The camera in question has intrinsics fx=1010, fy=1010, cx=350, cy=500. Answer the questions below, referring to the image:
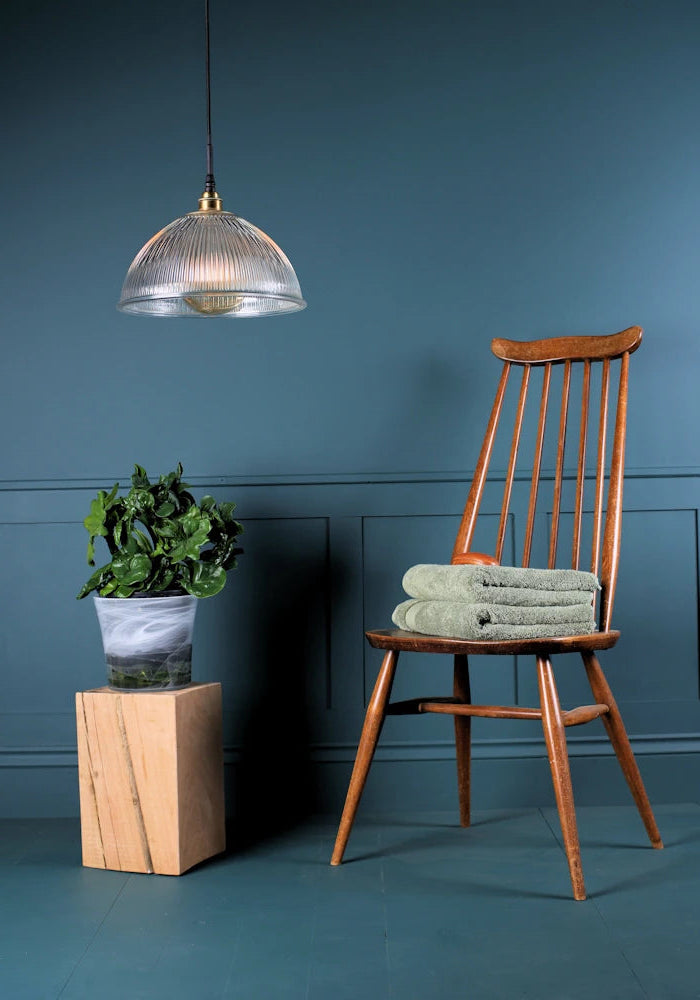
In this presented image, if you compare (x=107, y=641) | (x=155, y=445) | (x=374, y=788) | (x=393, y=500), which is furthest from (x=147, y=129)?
(x=374, y=788)

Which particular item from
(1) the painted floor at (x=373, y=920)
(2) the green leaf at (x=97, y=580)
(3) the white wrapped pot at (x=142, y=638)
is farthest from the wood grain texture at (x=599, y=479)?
(2) the green leaf at (x=97, y=580)

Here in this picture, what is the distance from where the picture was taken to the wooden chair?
5.74 ft

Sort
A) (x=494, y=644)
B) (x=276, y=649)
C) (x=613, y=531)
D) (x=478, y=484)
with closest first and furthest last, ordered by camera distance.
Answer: (x=494, y=644) < (x=613, y=531) < (x=478, y=484) < (x=276, y=649)

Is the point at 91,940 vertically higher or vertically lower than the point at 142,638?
lower

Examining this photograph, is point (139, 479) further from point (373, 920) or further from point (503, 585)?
point (373, 920)

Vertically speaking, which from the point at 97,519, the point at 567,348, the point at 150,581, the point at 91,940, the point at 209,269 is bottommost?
the point at 91,940

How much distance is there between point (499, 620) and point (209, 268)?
0.80 meters

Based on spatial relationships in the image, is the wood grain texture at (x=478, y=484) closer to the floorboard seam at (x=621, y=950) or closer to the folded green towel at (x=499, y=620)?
the folded green towel at (x=499, y=620)

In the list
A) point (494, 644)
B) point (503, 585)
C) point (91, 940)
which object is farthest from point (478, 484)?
point (91, 940)

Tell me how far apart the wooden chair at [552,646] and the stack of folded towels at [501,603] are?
3 centimetres

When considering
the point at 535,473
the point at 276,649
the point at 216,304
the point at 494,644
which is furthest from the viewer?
the point at 276,649

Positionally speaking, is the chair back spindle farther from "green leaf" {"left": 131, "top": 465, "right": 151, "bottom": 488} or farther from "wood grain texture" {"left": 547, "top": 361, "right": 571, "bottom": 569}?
"green leaf" {"left": 131, "top": 465, "right": 151, "bottom": 488}

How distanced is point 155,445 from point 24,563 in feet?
1.36

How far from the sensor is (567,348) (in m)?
2.14
